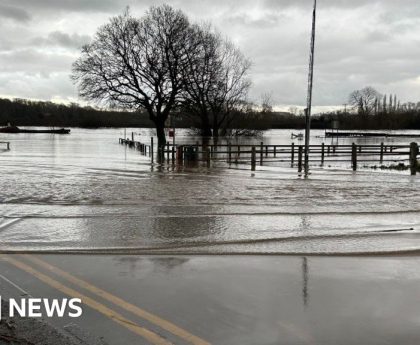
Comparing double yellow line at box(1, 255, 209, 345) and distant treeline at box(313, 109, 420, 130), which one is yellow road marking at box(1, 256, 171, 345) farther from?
distant treeline at box(313, 109, 420, 130)

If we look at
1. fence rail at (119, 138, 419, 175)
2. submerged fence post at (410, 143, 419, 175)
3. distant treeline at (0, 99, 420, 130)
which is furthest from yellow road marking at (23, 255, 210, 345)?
distant treeline at (0, 99, 420, 130)

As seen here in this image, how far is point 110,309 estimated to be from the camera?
14.9 ft

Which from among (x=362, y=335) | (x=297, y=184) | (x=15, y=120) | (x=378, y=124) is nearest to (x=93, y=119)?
(x=15, y=120)

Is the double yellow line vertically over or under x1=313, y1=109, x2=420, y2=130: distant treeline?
under

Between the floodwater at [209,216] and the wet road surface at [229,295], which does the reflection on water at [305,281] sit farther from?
the floodwater at [209,216]

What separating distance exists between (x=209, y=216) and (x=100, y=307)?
5169mm

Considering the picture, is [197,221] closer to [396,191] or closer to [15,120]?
[396,191]

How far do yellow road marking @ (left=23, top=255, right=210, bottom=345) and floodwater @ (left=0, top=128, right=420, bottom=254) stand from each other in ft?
3.71

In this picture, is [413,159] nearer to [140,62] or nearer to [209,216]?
[209,216]

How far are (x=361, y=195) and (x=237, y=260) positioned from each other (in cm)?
753

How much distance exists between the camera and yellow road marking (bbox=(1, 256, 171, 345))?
13.0ft

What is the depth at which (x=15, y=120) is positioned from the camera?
185 metres

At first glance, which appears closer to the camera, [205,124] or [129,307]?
[129,307]

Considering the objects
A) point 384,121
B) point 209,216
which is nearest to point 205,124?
point 209,216
